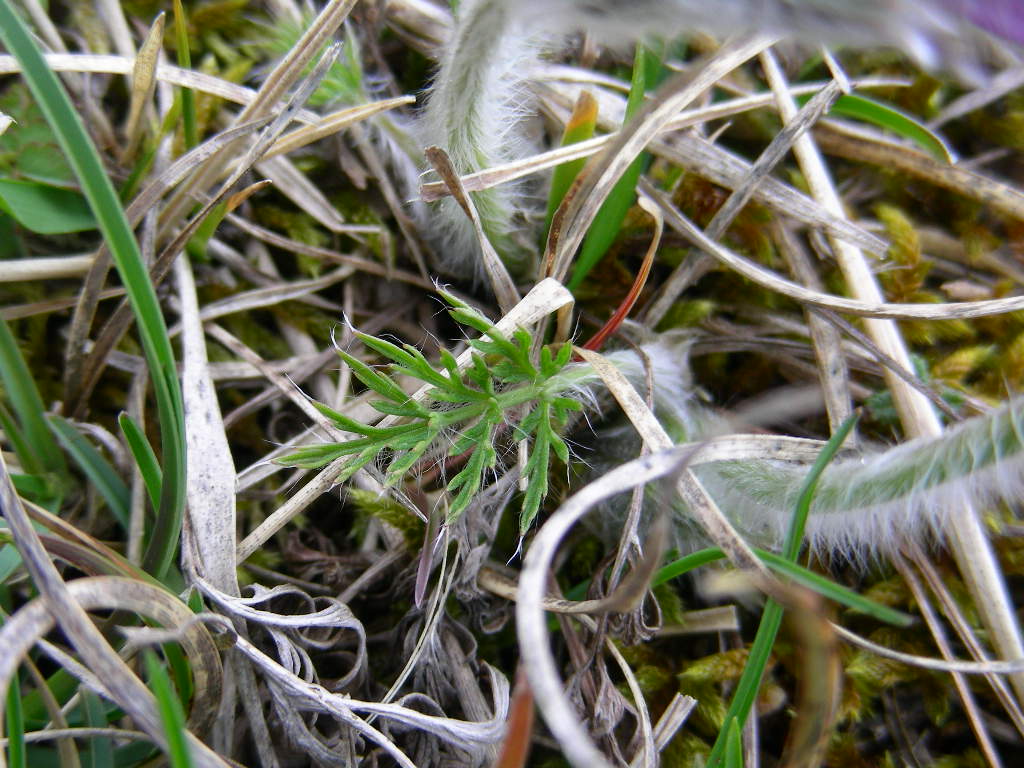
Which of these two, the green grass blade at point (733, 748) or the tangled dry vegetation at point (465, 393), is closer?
the green grass blade at point (733, 748)

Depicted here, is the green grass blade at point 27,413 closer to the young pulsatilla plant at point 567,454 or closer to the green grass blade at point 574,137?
the young pulsatilla plant at point 567,454

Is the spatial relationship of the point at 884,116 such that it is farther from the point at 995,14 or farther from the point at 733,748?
the point at 733,748

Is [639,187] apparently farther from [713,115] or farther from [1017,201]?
[1017,201]

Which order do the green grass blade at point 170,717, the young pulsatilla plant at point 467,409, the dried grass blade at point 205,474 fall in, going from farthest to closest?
the dried grass blade at point 205,474 < the young pulsatilla plant at point 467,409 < the green grass blade at point 170,717

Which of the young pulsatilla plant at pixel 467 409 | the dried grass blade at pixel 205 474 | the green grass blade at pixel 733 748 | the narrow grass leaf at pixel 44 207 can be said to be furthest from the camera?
the narrow grass leaf at pixel 44 207

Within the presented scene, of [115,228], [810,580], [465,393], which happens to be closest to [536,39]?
[465,393]

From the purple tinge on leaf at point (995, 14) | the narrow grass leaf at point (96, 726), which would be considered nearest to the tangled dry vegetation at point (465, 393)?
the narrow grass leaf at point (96, 726)

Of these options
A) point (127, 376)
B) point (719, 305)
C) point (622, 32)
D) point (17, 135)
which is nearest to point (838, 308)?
Result: point (719, 305)
